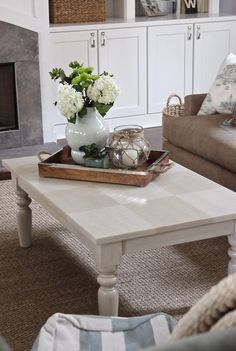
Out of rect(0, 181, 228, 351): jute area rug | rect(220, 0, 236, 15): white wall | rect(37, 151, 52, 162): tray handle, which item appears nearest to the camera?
rect(0, 181, 228, 351): jute area rug

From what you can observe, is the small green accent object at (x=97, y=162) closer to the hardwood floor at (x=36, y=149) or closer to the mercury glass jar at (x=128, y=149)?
the mercury glass jar at (x=128, y=149)

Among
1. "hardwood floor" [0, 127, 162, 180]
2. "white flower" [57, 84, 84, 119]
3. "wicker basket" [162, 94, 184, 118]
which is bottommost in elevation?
"hardwood floor" [0, 127, 162, 180]

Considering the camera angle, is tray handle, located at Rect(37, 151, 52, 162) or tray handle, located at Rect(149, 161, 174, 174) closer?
tray handle, located at Rect(149, 161, 174, 174)

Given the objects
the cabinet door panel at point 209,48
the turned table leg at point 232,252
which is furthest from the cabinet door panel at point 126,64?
the turned table leg at point 232,252

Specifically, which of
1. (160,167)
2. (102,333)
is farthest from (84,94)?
(102,333)

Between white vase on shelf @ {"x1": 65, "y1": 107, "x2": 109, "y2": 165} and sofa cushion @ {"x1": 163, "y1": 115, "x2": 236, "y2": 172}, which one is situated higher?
white vase on shelf @ {"x1": 65, "y1": 107, "x2": 109, "y2": 165}

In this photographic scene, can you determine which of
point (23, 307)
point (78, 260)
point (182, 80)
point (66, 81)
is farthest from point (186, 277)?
point (182, 80)

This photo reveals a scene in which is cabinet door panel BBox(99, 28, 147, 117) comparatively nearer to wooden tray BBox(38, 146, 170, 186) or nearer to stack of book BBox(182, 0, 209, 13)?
stack of book BBox(182, 0, 209, 13)

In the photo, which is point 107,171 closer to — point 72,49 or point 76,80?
point 76,80

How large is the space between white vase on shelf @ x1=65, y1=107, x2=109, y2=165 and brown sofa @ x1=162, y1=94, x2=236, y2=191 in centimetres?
75

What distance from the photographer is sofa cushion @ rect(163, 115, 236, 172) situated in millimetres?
3521

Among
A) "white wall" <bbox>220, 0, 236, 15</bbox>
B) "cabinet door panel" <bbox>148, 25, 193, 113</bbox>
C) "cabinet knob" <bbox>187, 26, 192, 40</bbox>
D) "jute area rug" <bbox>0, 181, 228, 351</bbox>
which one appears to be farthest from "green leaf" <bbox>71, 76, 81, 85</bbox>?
"white wall" <bbox>220, 0, 236, 15</bbox>

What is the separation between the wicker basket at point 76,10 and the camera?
520 centimetres

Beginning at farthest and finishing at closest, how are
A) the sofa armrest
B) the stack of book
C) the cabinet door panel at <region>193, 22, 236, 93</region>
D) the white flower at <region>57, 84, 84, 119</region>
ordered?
the stack of book
the cabinet door panel at <region>193, 22, 236, 93</region>
the sofa armrest
the white flower at <region>57, 84, 84, 119</region>
